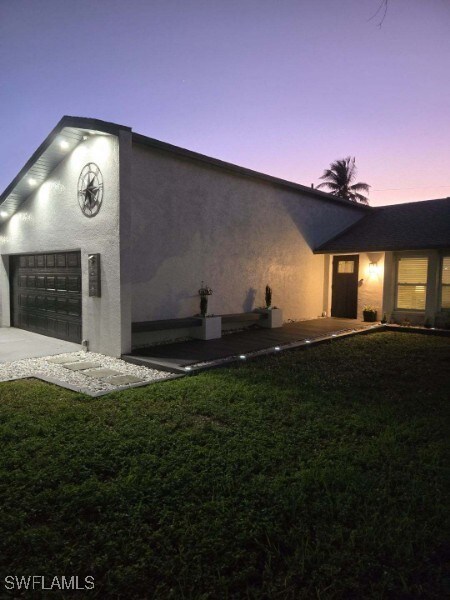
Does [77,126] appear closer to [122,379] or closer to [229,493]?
[122,379]

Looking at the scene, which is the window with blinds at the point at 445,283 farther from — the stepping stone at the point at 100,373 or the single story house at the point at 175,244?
the stepping stone at the point at 100,373

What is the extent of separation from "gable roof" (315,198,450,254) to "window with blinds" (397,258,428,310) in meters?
0.83

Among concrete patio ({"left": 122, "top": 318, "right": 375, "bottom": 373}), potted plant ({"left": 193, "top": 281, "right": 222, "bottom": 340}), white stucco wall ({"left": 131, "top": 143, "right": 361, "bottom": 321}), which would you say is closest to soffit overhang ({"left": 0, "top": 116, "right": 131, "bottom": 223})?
white stucco wall ({"left": 131, "top": 143, "right": 361, "bottom": 321})

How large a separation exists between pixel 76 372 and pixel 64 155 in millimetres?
5653

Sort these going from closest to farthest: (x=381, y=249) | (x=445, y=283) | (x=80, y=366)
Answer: (x=80, y=366) < (x=445, y=283) < (x=381, y=249)

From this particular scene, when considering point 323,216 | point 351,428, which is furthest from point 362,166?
point 351,428

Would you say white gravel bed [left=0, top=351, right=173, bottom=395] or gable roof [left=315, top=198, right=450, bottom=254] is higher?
gable roof [left=315, top=198, right=450, bottom=254]

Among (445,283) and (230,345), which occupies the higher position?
(445,283)

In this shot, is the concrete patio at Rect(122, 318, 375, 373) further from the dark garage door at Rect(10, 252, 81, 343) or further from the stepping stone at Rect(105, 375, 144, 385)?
the dark garage door at Rect(10, 252, 81, 343)

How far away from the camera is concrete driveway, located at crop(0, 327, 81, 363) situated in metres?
8.23

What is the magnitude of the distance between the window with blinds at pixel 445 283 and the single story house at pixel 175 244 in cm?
4

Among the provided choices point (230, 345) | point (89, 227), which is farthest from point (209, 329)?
point (89, 227)

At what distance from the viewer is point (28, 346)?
9.15 metres

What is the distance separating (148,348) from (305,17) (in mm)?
6697
